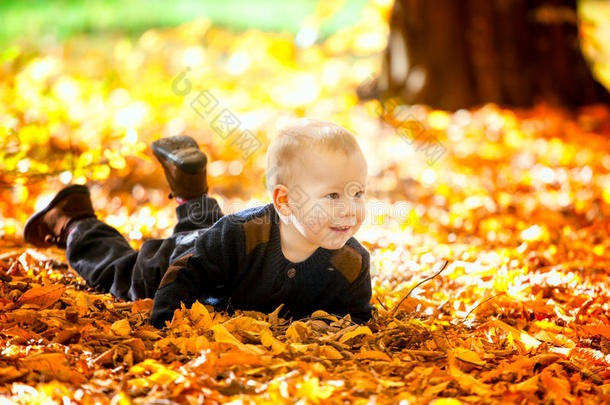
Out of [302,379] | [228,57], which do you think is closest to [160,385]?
[302,379]

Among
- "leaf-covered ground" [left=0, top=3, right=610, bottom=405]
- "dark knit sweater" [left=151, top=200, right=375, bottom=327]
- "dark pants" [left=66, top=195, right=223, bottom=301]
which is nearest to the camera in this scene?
"leaf-covered ground" [left=0, top=3, right=610, bottom=405]

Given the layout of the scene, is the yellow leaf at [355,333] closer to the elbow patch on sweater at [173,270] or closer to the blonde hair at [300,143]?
the blonde hair at [300,143]

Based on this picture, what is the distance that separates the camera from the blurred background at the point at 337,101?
16.0ft

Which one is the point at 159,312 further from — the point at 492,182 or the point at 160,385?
the point at 492,182

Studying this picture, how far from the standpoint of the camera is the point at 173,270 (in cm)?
262

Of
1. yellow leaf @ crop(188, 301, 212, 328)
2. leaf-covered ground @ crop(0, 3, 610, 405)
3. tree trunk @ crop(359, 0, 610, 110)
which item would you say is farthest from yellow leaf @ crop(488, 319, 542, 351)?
tree trunk @ crop(359, 0, 610, 110)

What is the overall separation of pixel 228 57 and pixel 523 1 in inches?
162

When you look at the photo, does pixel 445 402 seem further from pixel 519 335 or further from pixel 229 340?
pixel 519 335

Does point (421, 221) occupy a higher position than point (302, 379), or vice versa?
point (302, 379)

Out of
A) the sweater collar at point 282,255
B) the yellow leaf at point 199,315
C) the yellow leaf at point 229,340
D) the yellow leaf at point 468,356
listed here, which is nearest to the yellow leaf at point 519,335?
the yellow leaf at point 468,356

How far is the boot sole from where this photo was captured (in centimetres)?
315

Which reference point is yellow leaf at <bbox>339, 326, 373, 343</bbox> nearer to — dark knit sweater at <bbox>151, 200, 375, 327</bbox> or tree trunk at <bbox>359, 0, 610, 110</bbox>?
dark knit sweater at <bbox>151, 200, 375, 327</bbox>

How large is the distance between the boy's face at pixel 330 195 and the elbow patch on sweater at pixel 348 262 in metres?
0.14

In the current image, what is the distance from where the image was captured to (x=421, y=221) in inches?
185
